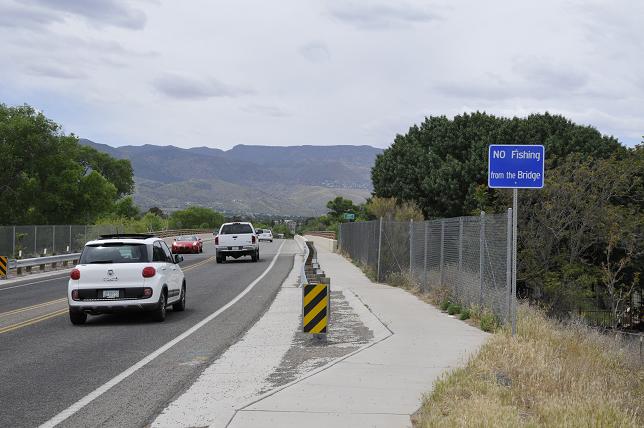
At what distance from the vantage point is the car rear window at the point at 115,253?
15.1 meters

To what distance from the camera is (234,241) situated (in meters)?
40.0

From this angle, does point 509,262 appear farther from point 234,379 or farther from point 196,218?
point 196,218

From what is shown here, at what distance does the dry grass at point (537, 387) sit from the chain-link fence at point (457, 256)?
1.16m

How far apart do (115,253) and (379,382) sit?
26.5ft

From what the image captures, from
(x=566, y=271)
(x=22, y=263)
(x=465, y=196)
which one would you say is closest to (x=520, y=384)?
(x=566, y=271)

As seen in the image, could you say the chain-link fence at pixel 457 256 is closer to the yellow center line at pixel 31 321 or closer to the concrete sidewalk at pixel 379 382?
the concrete sidewalk at pixel 379 382

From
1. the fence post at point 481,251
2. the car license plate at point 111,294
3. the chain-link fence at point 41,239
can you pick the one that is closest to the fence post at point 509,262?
the fence post at point 481,251

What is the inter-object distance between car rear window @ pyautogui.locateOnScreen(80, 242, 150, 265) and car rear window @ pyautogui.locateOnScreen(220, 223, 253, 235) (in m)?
24.8

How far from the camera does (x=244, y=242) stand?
40.0 meters

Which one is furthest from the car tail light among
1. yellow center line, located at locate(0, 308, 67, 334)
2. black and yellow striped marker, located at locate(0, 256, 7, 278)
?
black and yellow striped marker, located at locate(0, 256, 7, 278)

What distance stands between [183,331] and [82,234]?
38.2 m

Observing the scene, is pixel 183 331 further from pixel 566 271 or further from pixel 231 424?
pixel 566 271

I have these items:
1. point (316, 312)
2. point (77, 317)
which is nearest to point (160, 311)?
point (77, 317)

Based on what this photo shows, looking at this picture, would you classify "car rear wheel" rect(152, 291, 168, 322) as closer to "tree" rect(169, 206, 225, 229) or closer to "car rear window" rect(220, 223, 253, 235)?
"car rear window" rect(220, 223, 253, 235)
